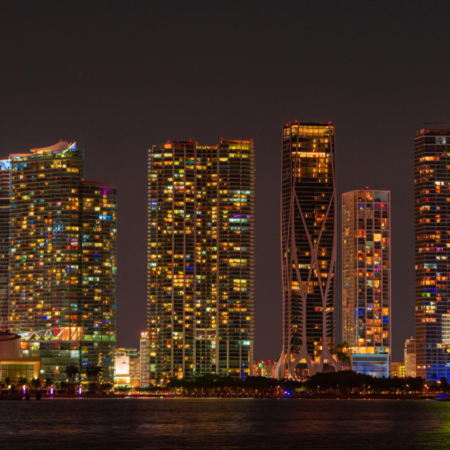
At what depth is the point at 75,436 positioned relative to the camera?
154125 mm

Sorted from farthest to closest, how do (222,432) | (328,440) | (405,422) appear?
(405,422) → (222,432) → (328,440)

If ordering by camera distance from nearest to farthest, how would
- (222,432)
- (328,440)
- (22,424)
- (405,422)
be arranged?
1. (328,440)
2. (222,432)
3. (22,424)
4. (405,422)

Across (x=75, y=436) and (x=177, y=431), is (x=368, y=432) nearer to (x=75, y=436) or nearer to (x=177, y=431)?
(x=177, y=431)

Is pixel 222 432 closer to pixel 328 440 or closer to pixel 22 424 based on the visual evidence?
pixel 328 440

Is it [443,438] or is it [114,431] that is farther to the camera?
[114,431]

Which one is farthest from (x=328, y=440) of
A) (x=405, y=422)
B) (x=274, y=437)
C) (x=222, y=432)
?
(x=405, y=422)

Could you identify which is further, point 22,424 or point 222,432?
point 22,424

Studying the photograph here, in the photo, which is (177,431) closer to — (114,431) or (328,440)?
(114,431)

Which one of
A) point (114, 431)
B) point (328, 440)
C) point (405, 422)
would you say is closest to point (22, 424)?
point (114, 431)

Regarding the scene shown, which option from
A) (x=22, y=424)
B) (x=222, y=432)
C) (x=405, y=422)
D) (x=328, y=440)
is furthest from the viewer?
(x=405, y=422)

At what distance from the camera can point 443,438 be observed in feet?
509

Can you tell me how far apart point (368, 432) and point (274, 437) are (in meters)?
20.2

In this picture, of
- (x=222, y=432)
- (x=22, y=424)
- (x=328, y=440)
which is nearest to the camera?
(x=328, y=440)

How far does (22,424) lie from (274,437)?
49.3 m
